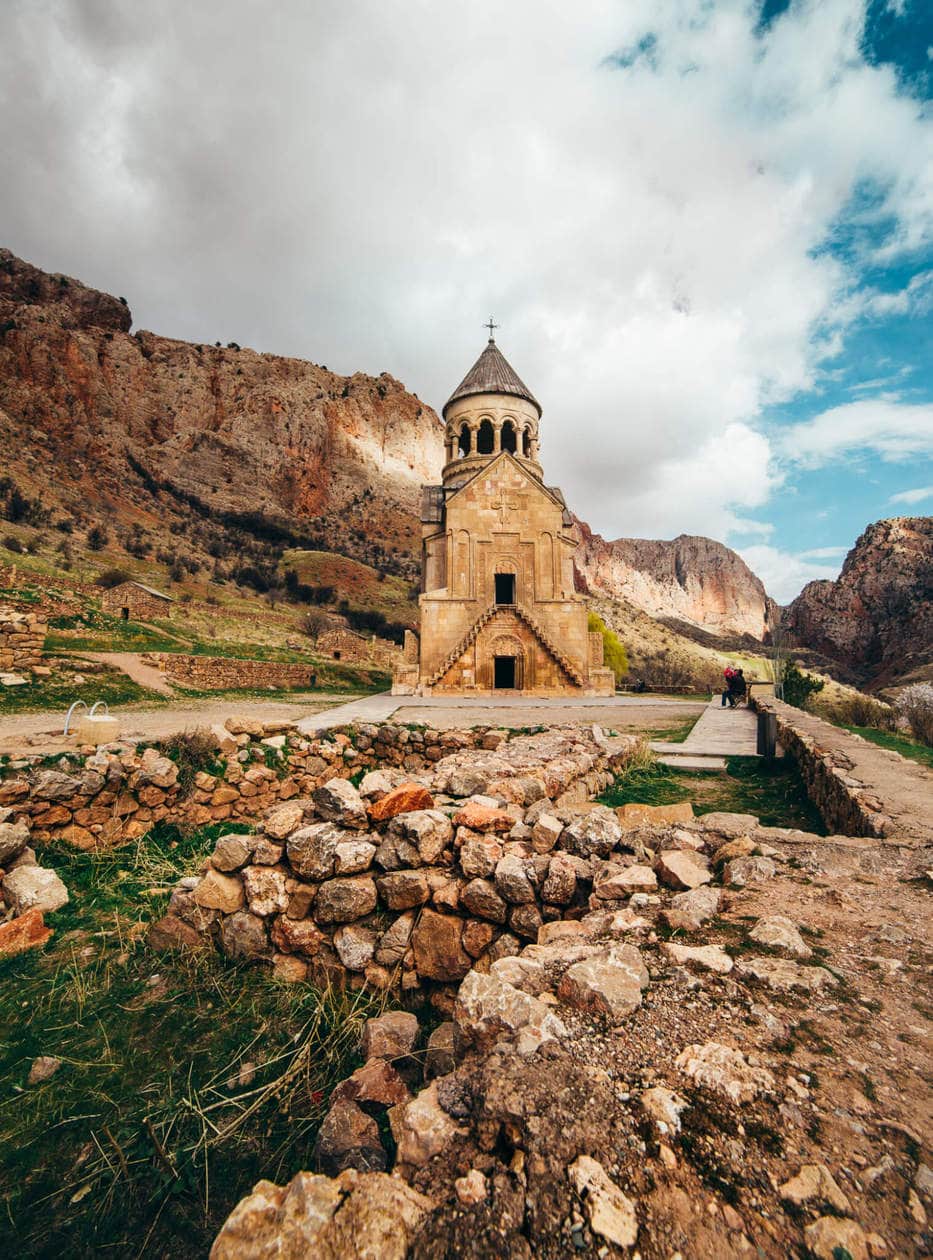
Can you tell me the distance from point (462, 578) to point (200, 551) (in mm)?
30542

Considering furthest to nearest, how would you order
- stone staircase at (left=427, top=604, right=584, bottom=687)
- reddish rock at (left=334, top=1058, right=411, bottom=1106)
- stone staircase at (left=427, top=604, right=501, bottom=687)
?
stone staircase at (left=427, top=604, right=584, bottom=687) < stone staircase at (left=427, top=604, right=501, bottom=687) < reddish rock at (left=334, top=1058, right=411, bottom=1106)

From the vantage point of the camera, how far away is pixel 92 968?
3.49 m

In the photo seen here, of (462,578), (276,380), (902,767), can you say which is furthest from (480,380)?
(276,380)

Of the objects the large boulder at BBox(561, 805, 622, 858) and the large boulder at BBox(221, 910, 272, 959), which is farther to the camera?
the large boulder at BBox(561, 805, 622, 858)

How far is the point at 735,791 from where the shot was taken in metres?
7.14

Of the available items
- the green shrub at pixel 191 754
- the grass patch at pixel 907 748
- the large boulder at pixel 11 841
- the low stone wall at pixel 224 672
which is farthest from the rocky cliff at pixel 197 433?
the grass patch at pixel 907 748

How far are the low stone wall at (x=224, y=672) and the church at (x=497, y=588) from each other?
12.5ft

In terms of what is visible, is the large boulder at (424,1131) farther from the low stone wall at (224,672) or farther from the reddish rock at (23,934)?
the low stone wall at (224,672)

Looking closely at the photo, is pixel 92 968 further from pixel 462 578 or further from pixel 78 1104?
pixel 462 578

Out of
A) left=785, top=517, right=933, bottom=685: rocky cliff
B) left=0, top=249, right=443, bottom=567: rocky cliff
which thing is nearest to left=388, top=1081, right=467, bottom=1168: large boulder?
left=0, top=249, right=443, bottom=567: rocky cliff

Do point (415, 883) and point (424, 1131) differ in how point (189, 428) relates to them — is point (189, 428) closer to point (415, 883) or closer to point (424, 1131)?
point (415, 883)

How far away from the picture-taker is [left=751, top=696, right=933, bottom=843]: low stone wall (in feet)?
13.6

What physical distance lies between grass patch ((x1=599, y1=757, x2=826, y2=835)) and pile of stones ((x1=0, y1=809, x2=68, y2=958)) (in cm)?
527

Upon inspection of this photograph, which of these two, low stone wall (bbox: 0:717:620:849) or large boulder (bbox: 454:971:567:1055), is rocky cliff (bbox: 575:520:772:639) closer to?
low stone wall (bbox: 0:717:620:849)
